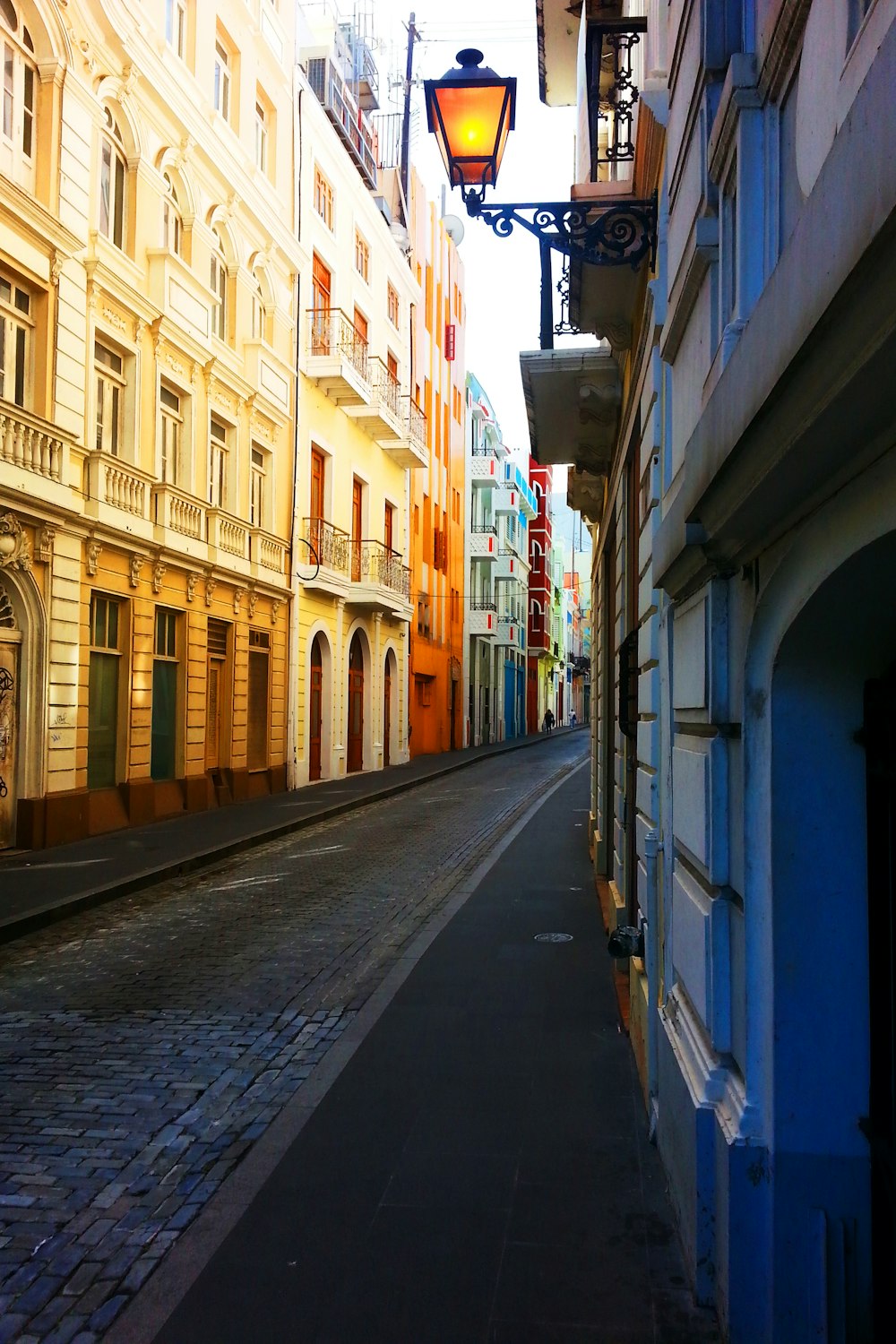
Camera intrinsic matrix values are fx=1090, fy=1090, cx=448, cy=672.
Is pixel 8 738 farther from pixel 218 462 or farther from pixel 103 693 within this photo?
pixel 218 462

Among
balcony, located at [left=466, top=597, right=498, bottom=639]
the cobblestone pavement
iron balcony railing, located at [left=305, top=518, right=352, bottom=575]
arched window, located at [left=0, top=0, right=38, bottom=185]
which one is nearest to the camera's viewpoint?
the cobblestone pavement

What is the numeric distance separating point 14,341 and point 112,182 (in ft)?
13.0

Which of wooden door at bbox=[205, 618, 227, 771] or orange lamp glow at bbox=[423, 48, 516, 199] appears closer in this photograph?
orange lamp glow at bbox=[423, 48, 516, 199]

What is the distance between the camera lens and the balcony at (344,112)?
1024 inches

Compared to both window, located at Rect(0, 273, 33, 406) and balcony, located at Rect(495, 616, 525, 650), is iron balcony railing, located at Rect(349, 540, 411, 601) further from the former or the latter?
balcony, located at Rect(495, 616, 525, 650)

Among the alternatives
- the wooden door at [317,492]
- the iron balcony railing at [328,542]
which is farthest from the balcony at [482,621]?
the wooden door at [317,492]

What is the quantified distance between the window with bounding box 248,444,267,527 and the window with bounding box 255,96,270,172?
545 centimetres

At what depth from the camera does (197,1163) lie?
4.46 metres

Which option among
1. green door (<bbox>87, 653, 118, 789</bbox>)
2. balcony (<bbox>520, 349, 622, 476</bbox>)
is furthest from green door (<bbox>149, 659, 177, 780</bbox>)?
balcony (<bbox>520, 349, 622, 476</bbox>)

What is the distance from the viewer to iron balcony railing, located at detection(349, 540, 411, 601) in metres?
27.0

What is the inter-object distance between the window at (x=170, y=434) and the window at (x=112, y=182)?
2.43 m

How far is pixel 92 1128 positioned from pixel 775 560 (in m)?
3.85

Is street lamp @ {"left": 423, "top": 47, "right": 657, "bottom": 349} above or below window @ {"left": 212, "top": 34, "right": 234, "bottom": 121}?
below

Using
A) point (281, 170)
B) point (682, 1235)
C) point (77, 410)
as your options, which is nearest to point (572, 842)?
point (77, 410)
